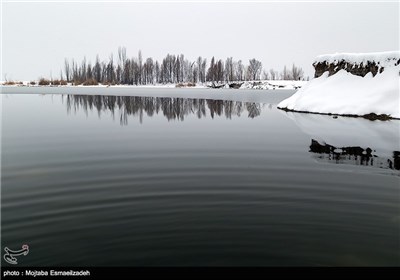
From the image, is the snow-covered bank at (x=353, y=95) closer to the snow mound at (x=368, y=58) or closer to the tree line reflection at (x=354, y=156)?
the snow mound at (x=368, y=58)

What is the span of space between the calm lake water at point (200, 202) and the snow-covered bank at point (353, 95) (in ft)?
45.4

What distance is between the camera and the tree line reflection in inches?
551

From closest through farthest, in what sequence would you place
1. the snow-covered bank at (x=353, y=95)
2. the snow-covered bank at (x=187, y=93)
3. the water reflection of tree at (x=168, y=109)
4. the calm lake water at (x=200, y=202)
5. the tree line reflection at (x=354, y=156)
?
the calm lake water at (x=200, y=202) → the tree line reflection at (x=354, y=156) → the snow-covered bank at (x=353, y=95) → the water reflection of tree at (x=168, y=109) → the snow-covered bank at (x=187, y=93)

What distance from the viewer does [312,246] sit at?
6.81 m

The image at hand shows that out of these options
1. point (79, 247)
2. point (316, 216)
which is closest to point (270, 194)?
point (316, 216)

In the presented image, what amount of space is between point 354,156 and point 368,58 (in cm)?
2495

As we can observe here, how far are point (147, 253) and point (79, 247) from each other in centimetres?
122

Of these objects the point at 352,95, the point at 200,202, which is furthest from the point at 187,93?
the point at 200,202

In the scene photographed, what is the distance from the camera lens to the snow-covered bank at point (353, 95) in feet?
103

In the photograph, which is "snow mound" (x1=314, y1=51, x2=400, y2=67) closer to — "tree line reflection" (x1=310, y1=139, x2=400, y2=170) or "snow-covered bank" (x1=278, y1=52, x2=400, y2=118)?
"snow-covered bank" (x1=278, y1=52, x2=400, y2=118)

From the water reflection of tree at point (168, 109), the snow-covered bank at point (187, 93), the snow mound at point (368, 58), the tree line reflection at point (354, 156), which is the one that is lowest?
the tree line reflection at point (354, 156)

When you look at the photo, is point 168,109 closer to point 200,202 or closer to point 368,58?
point 368,58

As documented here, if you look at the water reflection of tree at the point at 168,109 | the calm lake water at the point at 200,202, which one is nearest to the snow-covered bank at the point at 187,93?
the water reflection of tree at the point at 168,109
